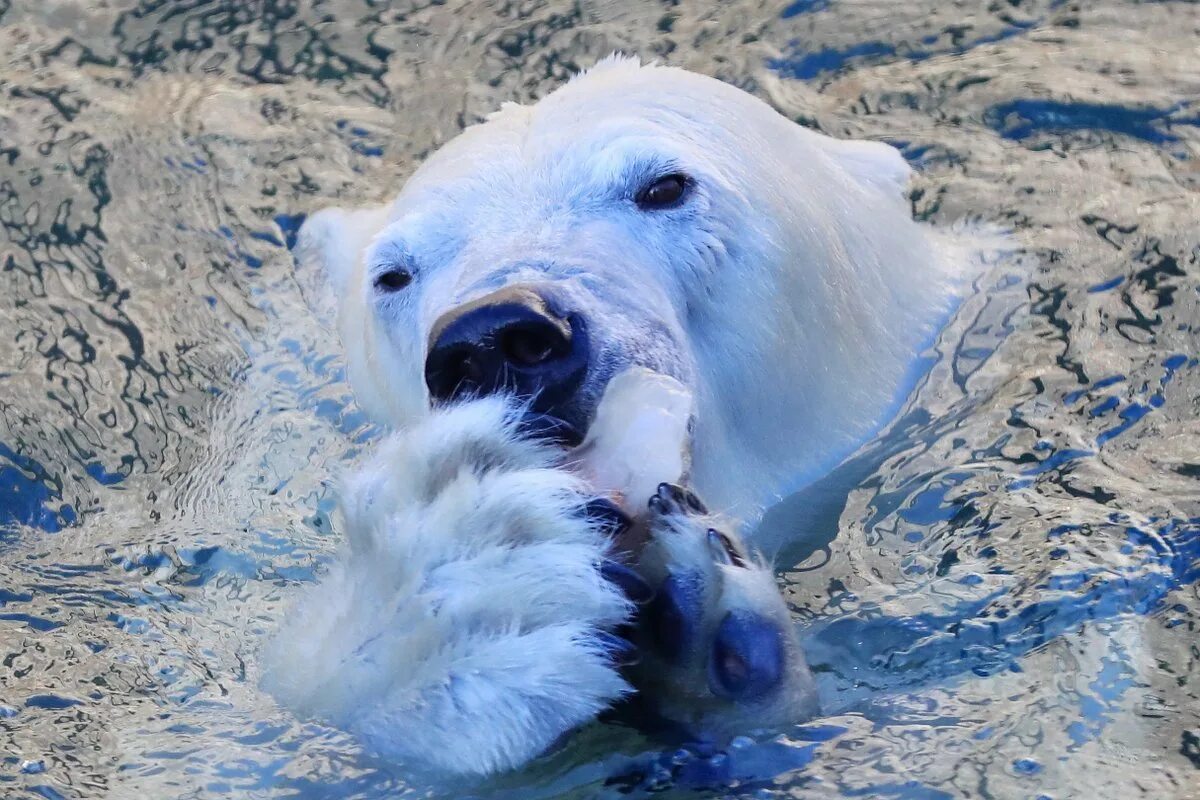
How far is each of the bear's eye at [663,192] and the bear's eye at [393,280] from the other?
54 centimetres

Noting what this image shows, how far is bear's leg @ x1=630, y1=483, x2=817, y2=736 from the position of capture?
2449 mm

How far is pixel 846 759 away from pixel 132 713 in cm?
142

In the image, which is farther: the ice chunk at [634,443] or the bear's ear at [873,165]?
the bear's ear at [873,165]

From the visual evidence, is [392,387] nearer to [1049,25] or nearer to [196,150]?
[196,150]

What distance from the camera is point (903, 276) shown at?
4102 millimetres

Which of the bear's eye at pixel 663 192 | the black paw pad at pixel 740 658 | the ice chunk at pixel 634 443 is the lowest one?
the black paw pad at pixel 740 658

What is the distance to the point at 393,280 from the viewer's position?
354cm

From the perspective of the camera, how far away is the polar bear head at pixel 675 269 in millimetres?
3127

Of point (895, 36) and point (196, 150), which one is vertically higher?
point (895, 36)

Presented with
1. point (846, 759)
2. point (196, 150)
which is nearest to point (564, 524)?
point (846, 759)

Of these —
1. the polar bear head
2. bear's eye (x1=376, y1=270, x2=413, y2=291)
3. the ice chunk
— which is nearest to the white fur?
the ice chunk

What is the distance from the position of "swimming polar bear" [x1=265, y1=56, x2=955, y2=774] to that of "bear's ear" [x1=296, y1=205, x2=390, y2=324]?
0.04 meters

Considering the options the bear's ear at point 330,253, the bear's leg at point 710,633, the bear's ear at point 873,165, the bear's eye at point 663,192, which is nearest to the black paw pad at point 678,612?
the bear's leg at point 710,633

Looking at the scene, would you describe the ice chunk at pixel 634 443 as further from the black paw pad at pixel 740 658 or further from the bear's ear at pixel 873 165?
the bear's ear at pixel 873 165
